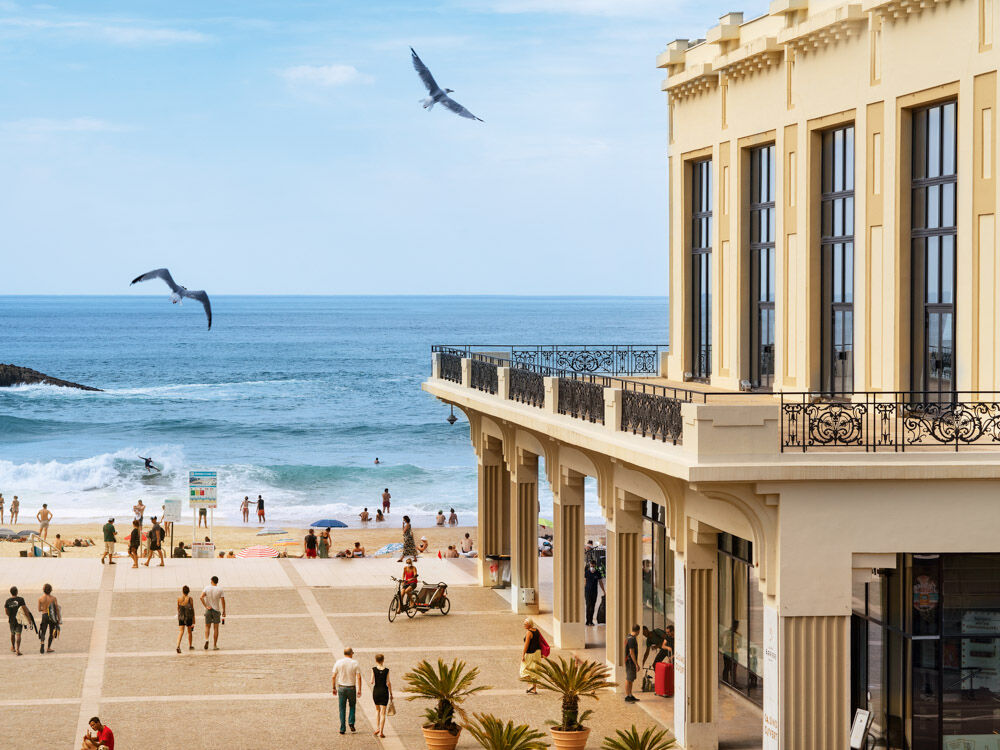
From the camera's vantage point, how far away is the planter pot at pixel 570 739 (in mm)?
20188

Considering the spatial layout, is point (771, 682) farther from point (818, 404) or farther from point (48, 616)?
point (48, 616)

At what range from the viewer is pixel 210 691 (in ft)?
79.8

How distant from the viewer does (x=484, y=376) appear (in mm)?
30875

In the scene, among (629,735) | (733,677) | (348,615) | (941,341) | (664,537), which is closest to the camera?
(629,735)

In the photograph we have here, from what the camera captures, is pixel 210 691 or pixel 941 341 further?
pixel 210 691

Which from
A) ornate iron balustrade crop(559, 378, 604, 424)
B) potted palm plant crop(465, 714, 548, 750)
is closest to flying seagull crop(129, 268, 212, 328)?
ornate iron balustrade crop(559, 378, 604, 424)

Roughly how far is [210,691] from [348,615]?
7601 millimetres

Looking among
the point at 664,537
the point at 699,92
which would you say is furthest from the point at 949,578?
the point at 699,92

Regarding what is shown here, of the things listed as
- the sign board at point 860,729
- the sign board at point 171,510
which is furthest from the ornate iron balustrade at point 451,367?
the sign board at point 860,729

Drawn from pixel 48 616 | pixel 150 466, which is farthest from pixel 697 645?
pixel 150 466

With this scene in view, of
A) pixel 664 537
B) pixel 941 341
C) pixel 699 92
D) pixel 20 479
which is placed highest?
pixel 699 92

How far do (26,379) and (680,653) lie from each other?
384 feet

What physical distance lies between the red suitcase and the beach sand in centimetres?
2543

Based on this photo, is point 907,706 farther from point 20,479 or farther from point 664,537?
point 20,479
